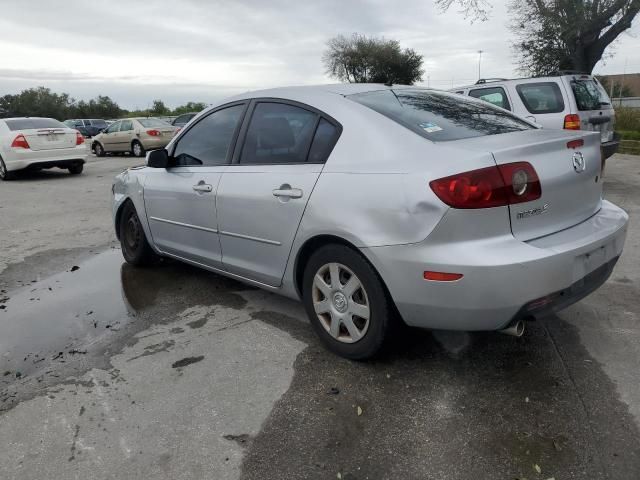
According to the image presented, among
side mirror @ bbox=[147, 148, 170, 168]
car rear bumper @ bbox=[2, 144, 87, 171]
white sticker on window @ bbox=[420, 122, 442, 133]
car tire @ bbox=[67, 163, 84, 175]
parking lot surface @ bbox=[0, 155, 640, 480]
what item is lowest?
parking lot surface @ bbox=[0, 155, 640, 480]

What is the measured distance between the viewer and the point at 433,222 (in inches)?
102

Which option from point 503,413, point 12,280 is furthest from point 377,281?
point 12,280

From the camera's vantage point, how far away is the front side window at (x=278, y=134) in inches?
133

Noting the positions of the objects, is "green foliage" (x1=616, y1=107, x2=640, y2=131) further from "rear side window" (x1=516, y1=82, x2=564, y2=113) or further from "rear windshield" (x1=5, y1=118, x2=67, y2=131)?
"rear windshield" (x1=5, y1=118, x2=67, y2=131)

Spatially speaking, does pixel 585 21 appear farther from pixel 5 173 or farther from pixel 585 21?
pixel 5 173

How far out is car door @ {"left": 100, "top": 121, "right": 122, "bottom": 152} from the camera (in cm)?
2004

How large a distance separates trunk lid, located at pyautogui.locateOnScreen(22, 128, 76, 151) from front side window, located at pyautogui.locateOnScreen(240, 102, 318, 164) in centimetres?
1107

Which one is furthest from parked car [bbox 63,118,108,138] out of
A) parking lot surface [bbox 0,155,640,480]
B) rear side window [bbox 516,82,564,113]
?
parking lot surface [bbox 0,155,640,480]

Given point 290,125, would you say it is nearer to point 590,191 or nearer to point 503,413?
point 590,191

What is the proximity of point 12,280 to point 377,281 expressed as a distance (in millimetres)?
4019

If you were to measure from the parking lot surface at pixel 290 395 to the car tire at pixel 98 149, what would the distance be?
58.6 feet

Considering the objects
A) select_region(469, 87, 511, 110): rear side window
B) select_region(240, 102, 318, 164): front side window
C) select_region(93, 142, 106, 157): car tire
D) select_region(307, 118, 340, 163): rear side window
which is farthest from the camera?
select_region(93, 142, 106, 157): car tire

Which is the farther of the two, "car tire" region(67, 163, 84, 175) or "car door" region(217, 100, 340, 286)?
"car tire" region(67, 163, 84, 175)

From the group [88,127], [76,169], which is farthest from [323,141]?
[88,127]
